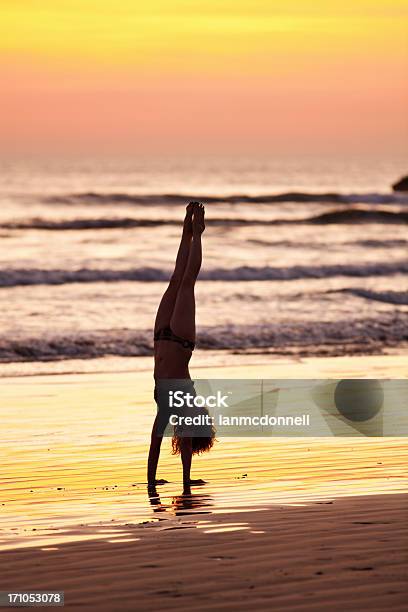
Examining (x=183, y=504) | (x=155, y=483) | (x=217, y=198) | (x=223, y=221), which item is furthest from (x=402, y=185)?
(x=183, y=504)

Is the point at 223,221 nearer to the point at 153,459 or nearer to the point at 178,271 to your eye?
the point at 178,271

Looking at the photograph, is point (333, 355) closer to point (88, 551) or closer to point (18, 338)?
point (18, 338)

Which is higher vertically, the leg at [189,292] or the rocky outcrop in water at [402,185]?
the rocky outcrop in water at [402,185]

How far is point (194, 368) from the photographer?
1683 centimetres

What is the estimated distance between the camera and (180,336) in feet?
30.3

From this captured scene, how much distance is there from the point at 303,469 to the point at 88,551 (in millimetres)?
3058

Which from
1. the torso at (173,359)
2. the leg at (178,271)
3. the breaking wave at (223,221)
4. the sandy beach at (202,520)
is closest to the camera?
the sandy beach at (202,520)

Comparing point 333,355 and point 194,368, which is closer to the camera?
point 194,368

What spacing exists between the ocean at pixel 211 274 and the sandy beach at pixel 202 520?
6509mm

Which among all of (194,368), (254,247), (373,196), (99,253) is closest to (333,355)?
(194,368)

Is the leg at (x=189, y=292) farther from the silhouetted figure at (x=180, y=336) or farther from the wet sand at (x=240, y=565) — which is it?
the wet sand at (x=240, y=565)

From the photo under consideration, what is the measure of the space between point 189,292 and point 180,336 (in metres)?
0.36

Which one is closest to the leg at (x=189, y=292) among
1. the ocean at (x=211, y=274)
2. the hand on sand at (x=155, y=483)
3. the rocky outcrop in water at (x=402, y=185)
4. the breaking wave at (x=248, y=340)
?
the hand on sand at (x=155, y=483)

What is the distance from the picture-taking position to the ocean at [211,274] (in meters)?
20.0
